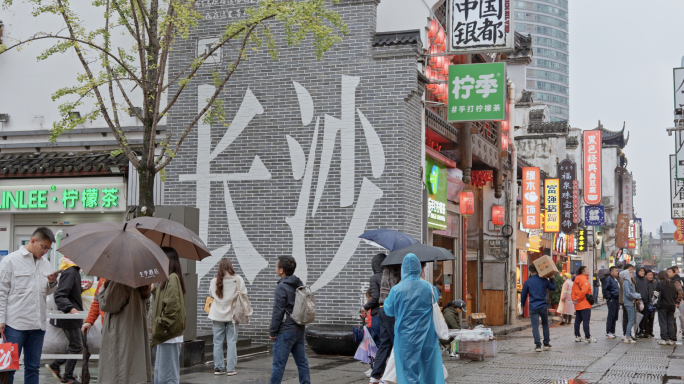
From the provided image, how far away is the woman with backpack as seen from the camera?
10906mm

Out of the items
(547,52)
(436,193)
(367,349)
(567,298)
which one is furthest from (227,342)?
(547,52)

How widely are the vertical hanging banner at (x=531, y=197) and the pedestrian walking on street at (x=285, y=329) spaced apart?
1933cm

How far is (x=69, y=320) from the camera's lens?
9906 mm

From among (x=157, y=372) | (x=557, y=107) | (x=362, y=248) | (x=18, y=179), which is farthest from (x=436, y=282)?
(x=557, y=107)

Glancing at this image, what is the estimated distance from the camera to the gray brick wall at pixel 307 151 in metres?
14.7

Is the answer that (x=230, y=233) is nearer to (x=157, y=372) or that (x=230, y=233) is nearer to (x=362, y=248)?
(x=362, y=248)

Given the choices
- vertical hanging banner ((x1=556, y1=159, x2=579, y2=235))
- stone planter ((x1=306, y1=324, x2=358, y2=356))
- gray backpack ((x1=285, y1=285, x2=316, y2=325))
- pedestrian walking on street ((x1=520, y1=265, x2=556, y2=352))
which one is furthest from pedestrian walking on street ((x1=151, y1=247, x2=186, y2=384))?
vertical hanging banner ((x1=556, y1=159, x2=579, y2=235))

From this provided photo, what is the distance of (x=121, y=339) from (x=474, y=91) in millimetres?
11051

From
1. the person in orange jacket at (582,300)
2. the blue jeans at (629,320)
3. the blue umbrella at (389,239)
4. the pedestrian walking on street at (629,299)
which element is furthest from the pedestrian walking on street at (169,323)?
the blue jeans at (629,320)

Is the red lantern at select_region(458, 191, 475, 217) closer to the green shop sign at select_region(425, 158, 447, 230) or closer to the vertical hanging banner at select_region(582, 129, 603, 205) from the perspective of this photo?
the green shop sign at select_region(425, 158, 447, 230)

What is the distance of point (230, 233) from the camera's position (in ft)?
51.0

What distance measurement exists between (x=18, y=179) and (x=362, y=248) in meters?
8.16

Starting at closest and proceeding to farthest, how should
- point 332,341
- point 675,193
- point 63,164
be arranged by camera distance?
point 332,341
point 63,164
point 675,193

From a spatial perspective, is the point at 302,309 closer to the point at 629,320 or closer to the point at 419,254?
the point at 419,254
